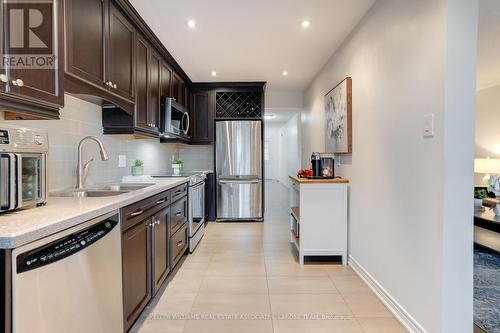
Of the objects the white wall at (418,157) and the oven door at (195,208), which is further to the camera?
the oven door at (195,208)

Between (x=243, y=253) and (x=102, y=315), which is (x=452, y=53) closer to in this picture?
(x=102, y=315)

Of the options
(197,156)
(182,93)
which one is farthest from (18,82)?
(197,156)

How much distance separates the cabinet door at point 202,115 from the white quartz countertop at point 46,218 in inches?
131

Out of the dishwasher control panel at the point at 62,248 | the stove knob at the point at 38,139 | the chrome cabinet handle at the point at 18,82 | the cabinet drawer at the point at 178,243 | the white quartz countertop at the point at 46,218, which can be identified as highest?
the chrome cabinet handle at the point at 18,82

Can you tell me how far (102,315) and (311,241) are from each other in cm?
205

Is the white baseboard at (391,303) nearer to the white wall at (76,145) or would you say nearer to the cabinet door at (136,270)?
the cabinet door at (136,270)

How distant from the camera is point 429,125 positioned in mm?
1553

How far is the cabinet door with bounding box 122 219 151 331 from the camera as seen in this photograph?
156 cm

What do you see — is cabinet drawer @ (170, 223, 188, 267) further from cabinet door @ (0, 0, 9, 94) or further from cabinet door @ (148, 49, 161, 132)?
cabinet door @ (0, 0, 9, 94)

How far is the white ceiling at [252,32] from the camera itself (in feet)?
7.60

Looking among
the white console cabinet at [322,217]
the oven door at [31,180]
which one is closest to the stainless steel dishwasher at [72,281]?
the oven door at [31,180]

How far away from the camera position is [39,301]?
3.06 feet

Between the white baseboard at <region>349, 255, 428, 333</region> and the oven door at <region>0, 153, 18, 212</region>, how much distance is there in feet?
7.59

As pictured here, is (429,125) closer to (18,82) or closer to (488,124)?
(18,82)
